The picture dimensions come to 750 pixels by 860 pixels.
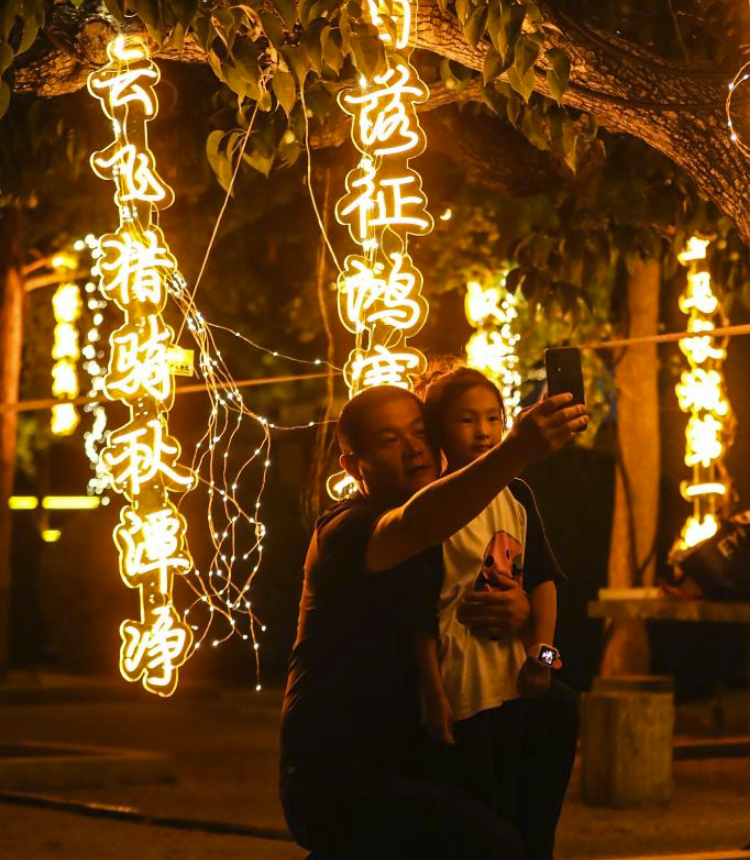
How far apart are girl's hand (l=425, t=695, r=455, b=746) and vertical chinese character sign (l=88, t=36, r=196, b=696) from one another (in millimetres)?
3127

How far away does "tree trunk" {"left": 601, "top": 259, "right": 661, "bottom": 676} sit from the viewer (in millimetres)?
11781

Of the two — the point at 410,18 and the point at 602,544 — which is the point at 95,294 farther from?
the point at 410,18

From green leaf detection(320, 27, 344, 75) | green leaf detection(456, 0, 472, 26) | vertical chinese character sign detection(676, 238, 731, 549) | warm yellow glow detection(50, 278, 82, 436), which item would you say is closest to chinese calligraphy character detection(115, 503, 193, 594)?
green leaf detection(320, 27, 344, 75)

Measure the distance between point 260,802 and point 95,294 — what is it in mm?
10520

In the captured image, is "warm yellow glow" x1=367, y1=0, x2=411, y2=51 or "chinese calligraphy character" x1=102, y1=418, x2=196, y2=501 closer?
"warm yellow glow" x1=367, y1=0, x2=411, y2=51

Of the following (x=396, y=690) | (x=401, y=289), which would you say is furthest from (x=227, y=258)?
(x=396, y=690)

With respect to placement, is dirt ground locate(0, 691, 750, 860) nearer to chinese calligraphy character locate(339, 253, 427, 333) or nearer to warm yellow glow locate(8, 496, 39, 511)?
chinese calligraphy character locate(339, 253, 427, 333)

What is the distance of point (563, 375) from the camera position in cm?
344

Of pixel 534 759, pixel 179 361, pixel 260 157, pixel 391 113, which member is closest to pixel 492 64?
pixel 391 113

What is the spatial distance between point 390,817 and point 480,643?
0.52m

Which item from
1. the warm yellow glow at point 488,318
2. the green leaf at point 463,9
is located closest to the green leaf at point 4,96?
the green leaf at point 463,9

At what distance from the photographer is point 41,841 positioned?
8031 mm

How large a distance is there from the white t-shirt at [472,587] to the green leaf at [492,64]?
2.13 m

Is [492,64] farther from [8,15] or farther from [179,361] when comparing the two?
[179,361]
